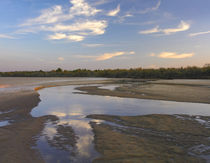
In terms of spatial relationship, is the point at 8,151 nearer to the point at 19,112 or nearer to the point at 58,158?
the point at 58,158

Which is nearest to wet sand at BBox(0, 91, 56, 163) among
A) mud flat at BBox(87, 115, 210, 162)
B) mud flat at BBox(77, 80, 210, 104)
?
mud flat at BBox(87, 115, 210, 162)

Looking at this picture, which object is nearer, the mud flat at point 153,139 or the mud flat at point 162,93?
the mud flat at point 153,139

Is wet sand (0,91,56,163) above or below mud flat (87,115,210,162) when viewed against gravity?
below

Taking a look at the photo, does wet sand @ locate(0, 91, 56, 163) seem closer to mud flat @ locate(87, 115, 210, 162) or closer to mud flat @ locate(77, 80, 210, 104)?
mud flat @ locate(87, 115, 210, 162)

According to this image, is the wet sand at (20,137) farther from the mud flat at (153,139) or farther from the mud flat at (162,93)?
the mud flat at (162,93)

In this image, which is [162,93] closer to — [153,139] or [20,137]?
[153,139]

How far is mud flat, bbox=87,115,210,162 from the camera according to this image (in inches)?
148

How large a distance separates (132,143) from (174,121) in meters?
2.90

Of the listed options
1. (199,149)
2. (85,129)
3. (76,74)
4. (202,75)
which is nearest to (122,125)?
(85,129)

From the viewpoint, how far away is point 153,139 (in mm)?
4770

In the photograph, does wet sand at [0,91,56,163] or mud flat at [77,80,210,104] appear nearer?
wet sand at [0,91,56,163]

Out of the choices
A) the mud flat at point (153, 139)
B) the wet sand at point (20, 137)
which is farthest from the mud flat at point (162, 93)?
the wet sand at point (20, 137)

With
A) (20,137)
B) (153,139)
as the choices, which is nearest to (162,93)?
(153,139)

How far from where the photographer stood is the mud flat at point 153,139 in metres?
3.76
